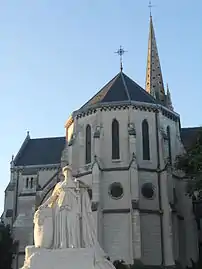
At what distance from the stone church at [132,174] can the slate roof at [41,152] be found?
9681 millimetres

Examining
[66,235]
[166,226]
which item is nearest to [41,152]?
[166,226]

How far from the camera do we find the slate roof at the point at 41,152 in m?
50.7

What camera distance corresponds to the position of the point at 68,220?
10758 mm

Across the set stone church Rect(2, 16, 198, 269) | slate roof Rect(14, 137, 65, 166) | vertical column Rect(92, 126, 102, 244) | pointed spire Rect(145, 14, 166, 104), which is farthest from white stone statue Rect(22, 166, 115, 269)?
pointed spire Rect(145, 14, 166, 104)

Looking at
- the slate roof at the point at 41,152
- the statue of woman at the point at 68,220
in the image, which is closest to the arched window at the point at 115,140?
the slate roof at the point at 41,152

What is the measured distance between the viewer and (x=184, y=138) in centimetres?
4906

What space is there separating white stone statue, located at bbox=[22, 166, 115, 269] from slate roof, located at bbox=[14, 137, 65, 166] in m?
38.5

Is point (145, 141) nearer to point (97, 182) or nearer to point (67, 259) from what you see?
point (97, 182)

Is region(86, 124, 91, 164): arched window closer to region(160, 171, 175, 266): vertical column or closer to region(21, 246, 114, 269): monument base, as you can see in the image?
region(160, 171, 175, 266): vertical column

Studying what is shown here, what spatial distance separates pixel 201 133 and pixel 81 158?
1212 cm

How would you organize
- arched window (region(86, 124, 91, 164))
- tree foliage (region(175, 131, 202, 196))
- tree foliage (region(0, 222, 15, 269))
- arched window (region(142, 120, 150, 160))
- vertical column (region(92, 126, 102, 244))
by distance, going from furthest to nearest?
tree foliage (region(0, 222, 15, 269)), arched window (region(86, 124, 91, 164)), arched window (region(142, 120, 150, 160)), vertical column (region(92, 126, 102, 244)), tree foliage (region(175, 131, 202, 196))

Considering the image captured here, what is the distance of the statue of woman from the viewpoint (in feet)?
34.8

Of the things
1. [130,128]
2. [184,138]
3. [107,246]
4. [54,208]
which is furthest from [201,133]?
[184,138]

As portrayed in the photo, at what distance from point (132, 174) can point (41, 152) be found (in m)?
21.0
